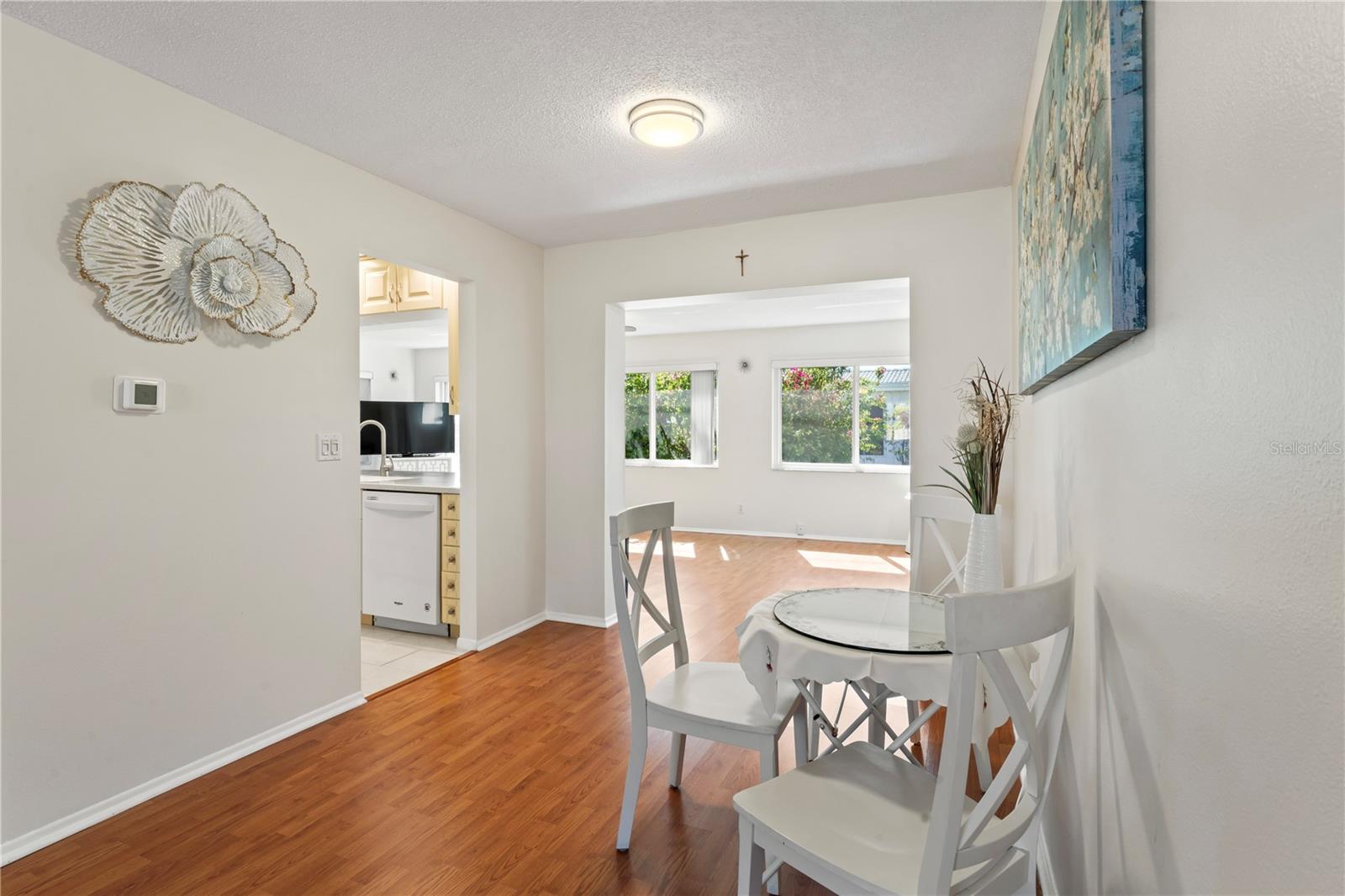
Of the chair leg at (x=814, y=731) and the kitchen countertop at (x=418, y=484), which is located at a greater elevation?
the kitchen countertop at (x=418, y=484)

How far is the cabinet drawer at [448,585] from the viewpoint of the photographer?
399 cm

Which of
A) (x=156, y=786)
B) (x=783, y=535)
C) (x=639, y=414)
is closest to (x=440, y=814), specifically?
(x=156, y=786)

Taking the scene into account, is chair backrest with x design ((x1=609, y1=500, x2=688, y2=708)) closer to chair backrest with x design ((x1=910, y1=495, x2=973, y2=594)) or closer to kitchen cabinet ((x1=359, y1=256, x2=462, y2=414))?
chair backrest with x design ((x1=910, y1=495, x2=973, y2=594))

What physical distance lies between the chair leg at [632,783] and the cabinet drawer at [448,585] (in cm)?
230

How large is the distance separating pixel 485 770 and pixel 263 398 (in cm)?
173

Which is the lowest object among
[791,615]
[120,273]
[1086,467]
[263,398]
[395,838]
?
[395,838]

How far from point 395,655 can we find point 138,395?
2.04 metres

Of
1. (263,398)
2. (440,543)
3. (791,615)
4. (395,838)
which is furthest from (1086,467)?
Result: (440,543)

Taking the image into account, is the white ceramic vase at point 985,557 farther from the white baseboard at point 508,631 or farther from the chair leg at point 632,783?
the white baseboard at point 508,631

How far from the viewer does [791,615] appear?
187cm

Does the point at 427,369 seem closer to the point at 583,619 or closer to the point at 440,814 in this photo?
the point at 583,619

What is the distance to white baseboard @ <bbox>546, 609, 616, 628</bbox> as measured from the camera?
4344 mm

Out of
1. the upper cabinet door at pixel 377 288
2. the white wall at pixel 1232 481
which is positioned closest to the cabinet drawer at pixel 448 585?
Answer: the upper cabinet door at pixel 377 288

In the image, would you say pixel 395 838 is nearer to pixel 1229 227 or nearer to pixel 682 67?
pixel 1229 227
